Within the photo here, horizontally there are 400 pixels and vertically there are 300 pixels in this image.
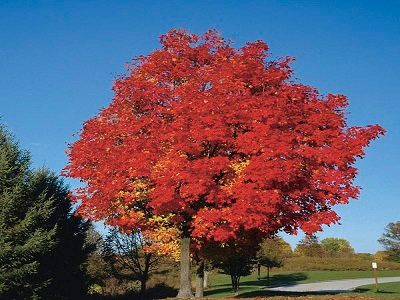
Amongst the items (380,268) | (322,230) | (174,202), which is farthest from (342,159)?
(380,268)

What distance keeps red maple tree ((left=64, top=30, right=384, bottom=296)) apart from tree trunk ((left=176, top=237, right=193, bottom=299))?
0.28 meters

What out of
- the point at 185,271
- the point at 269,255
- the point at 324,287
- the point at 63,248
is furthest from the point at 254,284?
the point at 185,271

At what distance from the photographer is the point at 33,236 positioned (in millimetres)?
25016

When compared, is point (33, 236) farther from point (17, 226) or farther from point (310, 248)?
point (310, 248)

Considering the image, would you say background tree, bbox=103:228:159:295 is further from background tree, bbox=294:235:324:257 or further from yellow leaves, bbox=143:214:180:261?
background tree, bbox=294:235:324:257

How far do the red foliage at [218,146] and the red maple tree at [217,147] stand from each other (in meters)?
0.06

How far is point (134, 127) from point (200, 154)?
3.95m

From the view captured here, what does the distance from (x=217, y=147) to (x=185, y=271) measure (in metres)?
7.54

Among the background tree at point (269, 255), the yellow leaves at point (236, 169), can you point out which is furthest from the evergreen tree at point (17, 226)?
the background tree at point (269, 255)

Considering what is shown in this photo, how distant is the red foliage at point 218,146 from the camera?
23.4m

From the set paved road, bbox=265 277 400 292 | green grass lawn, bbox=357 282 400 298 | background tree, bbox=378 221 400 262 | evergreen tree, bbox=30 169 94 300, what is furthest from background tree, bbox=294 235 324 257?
evergreen tree, bbox=30 169 94 300

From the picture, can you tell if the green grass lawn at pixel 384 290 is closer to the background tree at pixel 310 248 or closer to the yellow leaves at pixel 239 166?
the yellow leaves at pixel 239 166

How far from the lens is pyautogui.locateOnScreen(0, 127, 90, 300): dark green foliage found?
2464 centimetres

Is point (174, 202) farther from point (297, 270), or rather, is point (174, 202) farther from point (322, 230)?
point (297, 270)
